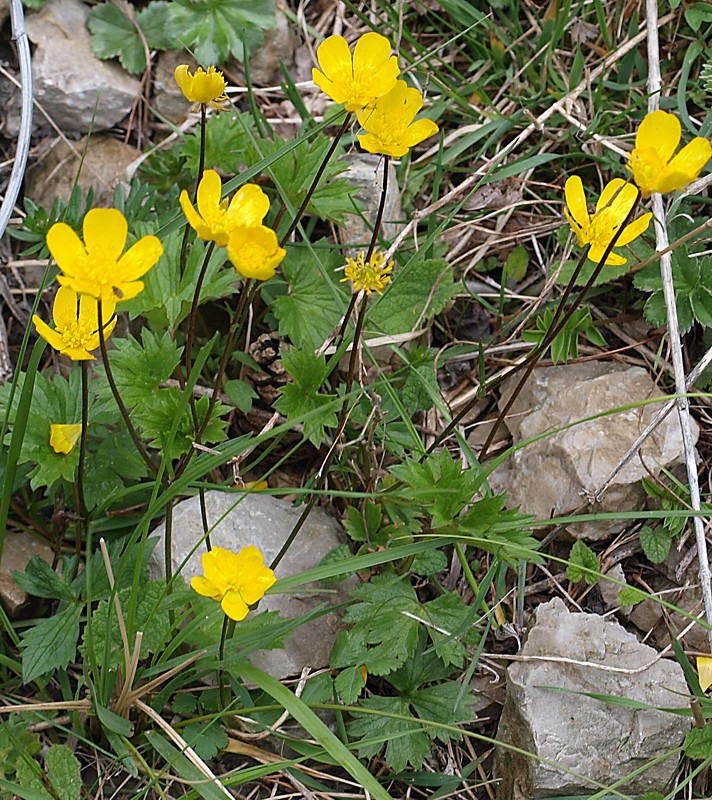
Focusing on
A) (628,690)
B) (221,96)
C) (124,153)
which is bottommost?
(628,690)

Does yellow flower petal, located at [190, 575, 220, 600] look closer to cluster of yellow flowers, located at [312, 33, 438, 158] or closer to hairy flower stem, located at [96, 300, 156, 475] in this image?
hairy flower stem, located at [96, 300, 156, 475]

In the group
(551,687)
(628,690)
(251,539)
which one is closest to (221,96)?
(251,539)

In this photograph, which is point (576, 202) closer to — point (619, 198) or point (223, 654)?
point (619, 198)

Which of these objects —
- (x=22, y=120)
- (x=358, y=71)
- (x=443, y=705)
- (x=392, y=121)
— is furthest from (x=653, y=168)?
(x=22, y=120)

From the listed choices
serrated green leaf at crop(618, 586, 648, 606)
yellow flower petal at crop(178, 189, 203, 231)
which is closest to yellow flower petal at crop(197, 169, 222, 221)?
yellow flower petal at crop(178, 189, 203, 231)

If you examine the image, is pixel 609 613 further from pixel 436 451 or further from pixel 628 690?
pixel 436 451

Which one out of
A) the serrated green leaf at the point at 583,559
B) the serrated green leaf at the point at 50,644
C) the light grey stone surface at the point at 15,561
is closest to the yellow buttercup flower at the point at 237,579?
the serrated green leaf at the point at 50,644
